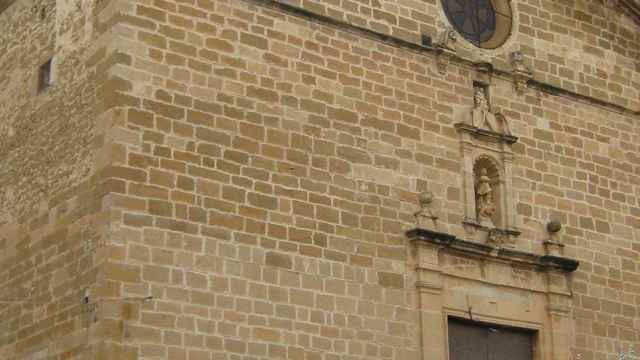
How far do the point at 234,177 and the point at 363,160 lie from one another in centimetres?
161

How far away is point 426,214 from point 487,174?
121 centimetres

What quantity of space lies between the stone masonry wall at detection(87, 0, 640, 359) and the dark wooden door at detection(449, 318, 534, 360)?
0.58 m

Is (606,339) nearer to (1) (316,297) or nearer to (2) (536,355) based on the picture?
(2) (536,355)

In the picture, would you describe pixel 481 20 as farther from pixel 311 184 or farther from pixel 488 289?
pixel 311 184

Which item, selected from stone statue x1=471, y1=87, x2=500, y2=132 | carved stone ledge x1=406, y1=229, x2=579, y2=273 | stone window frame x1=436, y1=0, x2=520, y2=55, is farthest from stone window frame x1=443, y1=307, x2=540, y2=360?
stone window frame x1=436, y1=0, x2=520, y2=55

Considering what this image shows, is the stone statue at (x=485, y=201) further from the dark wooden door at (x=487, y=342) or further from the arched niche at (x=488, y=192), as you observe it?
the dark wooden door at (x=487, y=342)

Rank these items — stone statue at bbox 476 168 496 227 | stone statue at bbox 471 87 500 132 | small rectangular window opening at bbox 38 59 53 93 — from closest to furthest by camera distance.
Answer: small rectangular window opening at bbox 38 59 53 93 → stone statue at bbox 476 168 496 227 → stone statue at bbox 471 87 500 132

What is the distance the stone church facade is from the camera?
37.3ft

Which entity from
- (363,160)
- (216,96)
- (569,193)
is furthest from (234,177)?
(569,193)

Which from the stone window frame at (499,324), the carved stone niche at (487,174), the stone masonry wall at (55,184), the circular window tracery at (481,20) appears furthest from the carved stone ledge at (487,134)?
the stone masonry wall at (55,184)

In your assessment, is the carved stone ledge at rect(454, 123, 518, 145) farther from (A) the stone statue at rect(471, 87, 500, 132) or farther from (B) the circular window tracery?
(B) the circular window tracery

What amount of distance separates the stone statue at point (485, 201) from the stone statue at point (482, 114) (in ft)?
1.62

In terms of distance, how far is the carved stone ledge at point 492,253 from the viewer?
1296cm

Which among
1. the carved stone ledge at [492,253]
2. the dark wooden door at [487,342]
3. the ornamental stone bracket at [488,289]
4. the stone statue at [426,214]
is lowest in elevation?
the dark wooden door at [487,342]
